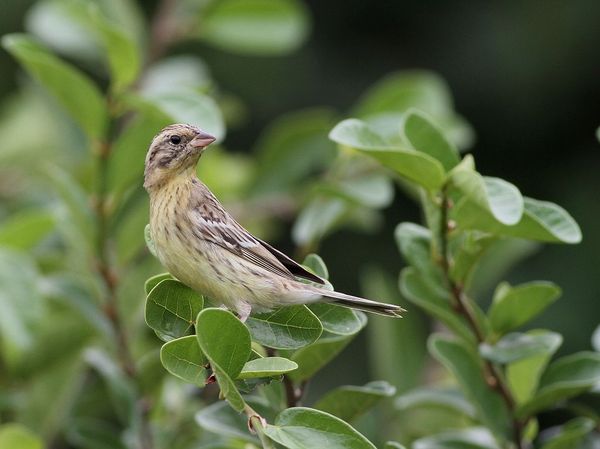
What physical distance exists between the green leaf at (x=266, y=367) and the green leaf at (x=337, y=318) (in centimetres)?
23

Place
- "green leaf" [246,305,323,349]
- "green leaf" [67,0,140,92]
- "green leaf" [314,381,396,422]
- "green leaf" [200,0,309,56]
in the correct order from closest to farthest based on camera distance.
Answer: "green leaf" [246,305,323,349] < "green leaf" [314,381,396,422] < "green leaf" [67,0,140,92] < "green leaf" [200,0,309,56]

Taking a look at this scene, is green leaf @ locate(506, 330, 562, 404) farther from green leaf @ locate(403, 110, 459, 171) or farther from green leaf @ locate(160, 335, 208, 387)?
green leaf @ locate(160, 335, 208, 387)

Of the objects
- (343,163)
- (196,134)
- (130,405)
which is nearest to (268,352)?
(196,134)

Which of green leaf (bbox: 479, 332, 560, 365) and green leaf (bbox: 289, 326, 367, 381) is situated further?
green leaf (bbox: 479, 332, 560, 365)

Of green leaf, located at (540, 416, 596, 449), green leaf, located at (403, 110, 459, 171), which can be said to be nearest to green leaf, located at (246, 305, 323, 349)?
green leaf, located at (403, 110, 459, 171)

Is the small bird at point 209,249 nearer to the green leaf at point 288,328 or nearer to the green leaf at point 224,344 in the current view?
the green leaf at point 288,328

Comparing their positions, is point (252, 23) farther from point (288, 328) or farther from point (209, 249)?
point (288, 328)

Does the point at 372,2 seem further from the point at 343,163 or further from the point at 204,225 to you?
the point at 204,225

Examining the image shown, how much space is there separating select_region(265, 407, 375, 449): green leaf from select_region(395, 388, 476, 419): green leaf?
0.90 metres

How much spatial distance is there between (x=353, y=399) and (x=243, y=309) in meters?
0.31

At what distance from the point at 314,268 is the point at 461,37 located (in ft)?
15.3

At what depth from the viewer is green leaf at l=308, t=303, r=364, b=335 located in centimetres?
217

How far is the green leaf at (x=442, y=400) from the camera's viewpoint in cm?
284

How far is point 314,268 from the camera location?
2250 mm
